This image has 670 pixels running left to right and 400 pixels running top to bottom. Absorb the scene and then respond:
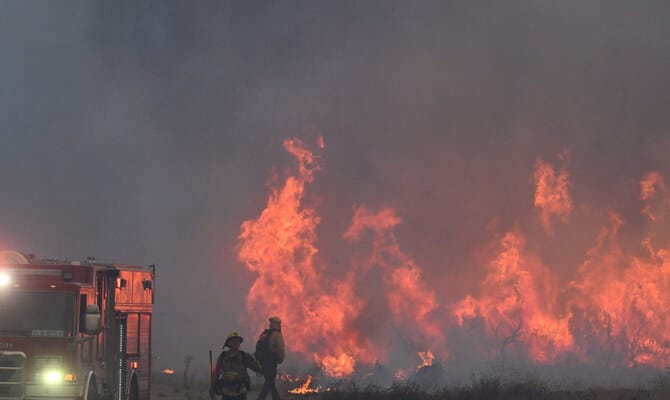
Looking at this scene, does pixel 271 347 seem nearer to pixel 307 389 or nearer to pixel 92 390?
pixel 92 390

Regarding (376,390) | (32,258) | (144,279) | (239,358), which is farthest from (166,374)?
(239,358)

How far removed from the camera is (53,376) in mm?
17109

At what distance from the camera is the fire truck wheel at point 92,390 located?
1781cm

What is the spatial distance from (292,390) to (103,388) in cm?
1476

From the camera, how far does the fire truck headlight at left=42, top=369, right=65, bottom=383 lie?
17.1m

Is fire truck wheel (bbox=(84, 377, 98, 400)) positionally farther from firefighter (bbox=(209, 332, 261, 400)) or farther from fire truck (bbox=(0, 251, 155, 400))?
firefighter (bbox=(209, 332, 261, 400))

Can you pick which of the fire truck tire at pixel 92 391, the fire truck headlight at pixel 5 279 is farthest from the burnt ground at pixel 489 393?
the fire truck headlight at pixel 5 279

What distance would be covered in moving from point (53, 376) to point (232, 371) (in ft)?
10.3

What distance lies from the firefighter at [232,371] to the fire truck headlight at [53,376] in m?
2.72

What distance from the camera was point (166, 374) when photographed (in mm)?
41656

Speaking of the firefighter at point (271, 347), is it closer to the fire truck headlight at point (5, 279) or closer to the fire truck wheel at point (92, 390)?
the fire truck wheel at point (92, 390)

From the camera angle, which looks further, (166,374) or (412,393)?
(166,374)

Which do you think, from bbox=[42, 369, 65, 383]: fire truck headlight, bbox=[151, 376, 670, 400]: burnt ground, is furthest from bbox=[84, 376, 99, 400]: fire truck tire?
bbox=[151, 376, 670, 400]: burnt ground

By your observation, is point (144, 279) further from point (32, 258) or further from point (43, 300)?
point (43, 300)
